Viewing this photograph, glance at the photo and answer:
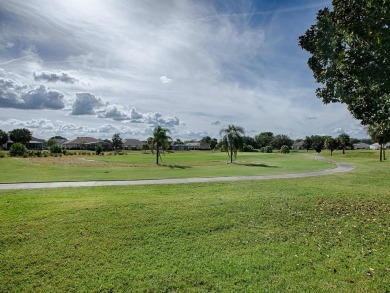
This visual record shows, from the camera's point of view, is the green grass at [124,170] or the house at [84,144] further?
the house at [84,144]

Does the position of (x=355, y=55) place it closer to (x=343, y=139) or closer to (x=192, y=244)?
(x=192, y=244)

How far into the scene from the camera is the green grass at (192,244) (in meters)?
5.75

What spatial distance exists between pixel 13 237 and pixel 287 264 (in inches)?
293

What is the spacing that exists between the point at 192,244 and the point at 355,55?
811cm

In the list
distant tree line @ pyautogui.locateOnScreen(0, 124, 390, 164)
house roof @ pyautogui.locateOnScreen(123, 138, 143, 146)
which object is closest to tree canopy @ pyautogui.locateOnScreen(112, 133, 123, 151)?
distant tree line @ pyautogui.locateOnScreen(0, 124, 390, 164)

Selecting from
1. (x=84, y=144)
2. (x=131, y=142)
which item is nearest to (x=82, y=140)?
(x=84, y=144)

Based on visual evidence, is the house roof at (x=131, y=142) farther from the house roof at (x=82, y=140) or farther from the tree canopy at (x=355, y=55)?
the tree canopy at (x=355, y=55)

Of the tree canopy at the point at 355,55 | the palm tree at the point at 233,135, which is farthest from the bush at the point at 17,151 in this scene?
the tree canopy at the point at 355,55

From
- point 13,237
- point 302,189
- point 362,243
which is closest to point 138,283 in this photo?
point 13,237

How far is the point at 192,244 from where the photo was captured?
24.7 ft

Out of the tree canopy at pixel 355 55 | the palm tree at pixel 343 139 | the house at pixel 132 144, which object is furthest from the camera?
the house at pixel 132 144

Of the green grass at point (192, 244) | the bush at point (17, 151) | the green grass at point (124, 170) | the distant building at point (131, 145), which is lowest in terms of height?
the green grass at point (192, 244)

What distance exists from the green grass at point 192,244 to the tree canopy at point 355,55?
441cm

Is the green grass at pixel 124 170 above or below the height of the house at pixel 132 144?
below
